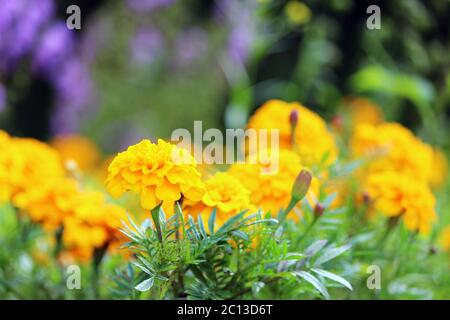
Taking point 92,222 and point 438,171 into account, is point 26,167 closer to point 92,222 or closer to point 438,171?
point 92,222

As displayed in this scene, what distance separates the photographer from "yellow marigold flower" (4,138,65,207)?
1.35m

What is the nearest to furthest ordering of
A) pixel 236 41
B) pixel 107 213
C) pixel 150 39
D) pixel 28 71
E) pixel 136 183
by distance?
pixel 136 183 < pixel 107 213 < pixel 28 71 < pixel 236 41 < pixel 150 39

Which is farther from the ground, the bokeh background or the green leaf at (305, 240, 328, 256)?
the bokeh background

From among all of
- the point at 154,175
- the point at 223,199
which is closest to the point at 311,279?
the point at 223,199

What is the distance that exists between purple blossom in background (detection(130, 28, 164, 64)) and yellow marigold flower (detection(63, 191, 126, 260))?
1991 millimetres

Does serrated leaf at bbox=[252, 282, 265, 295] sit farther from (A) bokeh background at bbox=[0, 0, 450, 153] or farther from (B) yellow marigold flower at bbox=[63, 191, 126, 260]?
(A) bokeh background at bbox=[0, 0, 450, 153]

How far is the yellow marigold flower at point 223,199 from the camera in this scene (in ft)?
3.41

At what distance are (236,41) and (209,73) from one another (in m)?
0.60

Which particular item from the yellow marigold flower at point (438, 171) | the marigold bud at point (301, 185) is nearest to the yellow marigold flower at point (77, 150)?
the yellow marigold flower at point (438, 171)

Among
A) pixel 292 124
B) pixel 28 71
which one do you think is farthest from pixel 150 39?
pixel 292 124

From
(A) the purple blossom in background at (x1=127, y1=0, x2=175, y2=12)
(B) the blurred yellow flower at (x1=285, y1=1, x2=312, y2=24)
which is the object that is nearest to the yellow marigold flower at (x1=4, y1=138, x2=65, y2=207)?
(B) the blurred yellow flower at (x1=285, y1=1, x2=312, y2=24)

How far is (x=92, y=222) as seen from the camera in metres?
1.27

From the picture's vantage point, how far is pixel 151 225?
114 cm
